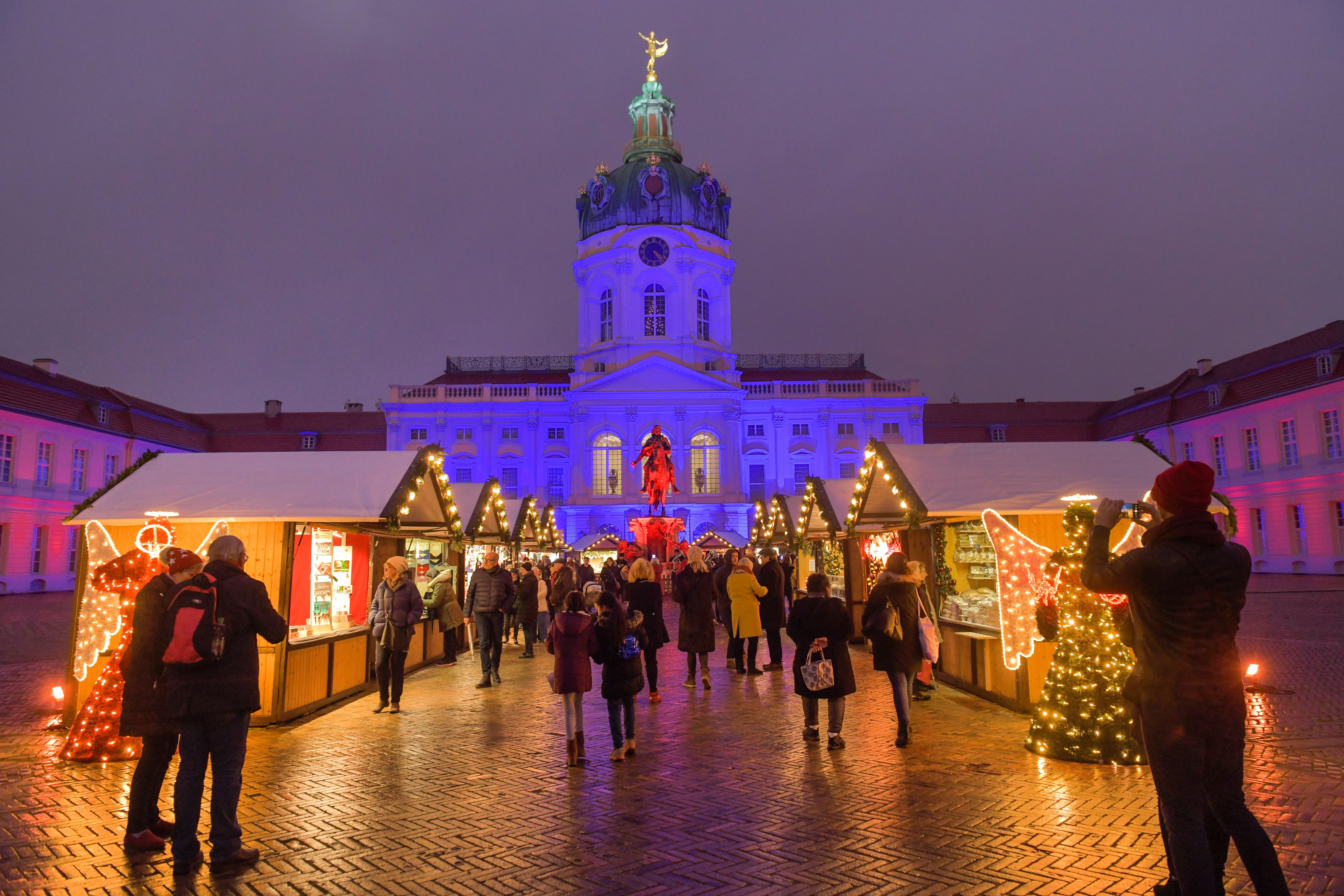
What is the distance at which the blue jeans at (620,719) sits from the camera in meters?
7.08

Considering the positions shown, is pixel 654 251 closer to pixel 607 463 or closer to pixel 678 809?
pixel 607 463

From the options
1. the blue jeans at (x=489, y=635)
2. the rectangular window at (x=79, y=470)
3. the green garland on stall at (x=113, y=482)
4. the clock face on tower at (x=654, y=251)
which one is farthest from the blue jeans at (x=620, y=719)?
the clock face on tower at (x=654, y=251)

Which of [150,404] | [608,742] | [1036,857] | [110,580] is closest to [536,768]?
[608,742]

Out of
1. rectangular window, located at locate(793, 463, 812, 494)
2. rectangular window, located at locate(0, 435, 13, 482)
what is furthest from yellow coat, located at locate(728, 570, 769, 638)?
rectangular window, located at locate(793, 463, 812, 494)

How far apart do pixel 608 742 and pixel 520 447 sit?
1729 inches

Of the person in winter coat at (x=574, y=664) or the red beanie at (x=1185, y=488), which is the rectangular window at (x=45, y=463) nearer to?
the person in winter coat at (x=574, y=664)

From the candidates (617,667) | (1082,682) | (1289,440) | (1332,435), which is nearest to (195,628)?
(617,667)

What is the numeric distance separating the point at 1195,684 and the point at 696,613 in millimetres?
8155

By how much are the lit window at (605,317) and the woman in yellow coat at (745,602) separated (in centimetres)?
4432

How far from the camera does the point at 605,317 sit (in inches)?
2179

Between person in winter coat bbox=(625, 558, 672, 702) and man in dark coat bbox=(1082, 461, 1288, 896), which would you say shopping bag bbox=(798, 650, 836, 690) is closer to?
person in winter coat bbox=(625, 558, 672, 702)

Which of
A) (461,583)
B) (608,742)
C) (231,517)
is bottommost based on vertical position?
(608,742)

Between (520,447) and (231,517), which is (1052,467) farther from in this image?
(520,447)

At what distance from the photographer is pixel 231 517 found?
29.2ft
